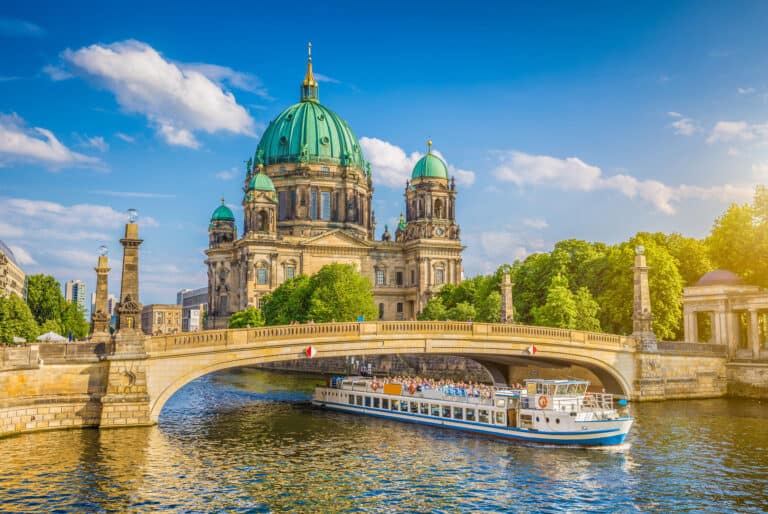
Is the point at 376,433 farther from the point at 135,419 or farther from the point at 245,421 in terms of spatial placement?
the point at 135,419

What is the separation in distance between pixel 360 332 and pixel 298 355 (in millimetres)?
3715

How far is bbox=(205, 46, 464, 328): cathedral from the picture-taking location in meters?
120

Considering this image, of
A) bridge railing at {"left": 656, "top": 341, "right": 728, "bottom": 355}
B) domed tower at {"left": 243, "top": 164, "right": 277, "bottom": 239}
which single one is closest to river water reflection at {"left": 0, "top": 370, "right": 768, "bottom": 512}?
bridge railing at {"left": 656, "top": 341, "right": 728, "bottom": 355}

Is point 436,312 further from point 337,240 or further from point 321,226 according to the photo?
point 321,226

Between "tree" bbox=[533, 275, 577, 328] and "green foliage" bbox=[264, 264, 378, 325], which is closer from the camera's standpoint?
"tree" bbox=[533, 275, 577, 328]

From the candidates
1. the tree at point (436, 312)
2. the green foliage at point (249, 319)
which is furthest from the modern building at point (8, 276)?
the tree at point (436, 312)

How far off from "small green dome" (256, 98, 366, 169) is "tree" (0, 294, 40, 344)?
66.0 meters

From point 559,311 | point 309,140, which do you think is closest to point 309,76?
point 309,140

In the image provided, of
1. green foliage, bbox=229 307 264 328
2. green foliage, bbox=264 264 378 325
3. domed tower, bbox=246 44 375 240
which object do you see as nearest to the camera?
green foliage, bbox=264 264 378 325

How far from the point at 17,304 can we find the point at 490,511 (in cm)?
5867

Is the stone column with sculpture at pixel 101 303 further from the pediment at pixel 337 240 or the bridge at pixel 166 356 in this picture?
the pediment at pixel 337 240

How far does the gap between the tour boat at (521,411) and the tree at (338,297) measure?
1434 inches

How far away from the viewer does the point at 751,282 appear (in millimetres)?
65938

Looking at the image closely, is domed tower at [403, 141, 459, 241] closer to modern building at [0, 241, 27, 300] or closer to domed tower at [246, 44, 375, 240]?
domed tower at [246, 44, 375, 240]
